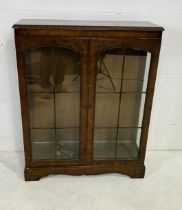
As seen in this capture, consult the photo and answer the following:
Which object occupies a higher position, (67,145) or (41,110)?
(41,110)

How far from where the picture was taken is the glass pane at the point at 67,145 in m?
1.95

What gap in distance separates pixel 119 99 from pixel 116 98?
0.08 ft

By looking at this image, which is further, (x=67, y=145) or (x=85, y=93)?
(x=67, y=145)

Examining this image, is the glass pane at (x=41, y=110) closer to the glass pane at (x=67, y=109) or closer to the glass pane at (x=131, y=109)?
the glass pane at (x=67, y=109)

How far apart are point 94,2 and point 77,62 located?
1.71ft

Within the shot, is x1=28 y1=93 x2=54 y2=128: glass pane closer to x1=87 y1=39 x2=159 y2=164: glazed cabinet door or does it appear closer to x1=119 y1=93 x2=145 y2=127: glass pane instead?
x1=87 y1=39 x2=159 y2=164: glazed cabinet door

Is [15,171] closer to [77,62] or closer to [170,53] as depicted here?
[77,62]

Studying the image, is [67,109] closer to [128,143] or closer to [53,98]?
[53,98]

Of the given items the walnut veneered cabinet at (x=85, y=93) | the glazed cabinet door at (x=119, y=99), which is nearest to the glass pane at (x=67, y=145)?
the walnut veneered cabinet at (x=85, y=93)

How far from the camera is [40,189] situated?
1910 mm

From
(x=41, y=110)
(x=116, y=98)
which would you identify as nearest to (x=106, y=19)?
(x=116, y=98)

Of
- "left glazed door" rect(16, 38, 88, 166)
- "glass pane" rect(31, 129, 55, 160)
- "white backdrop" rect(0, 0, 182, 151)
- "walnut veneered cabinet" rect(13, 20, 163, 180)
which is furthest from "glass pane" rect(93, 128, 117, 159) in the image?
"white backdrop" rect(0, 0, 182, 151)

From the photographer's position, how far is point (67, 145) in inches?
78.5

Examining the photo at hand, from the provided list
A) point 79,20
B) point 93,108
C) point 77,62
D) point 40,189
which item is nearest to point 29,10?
point 79,20
